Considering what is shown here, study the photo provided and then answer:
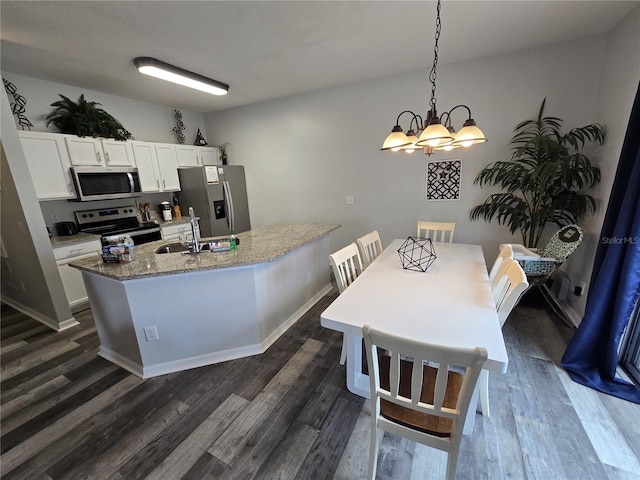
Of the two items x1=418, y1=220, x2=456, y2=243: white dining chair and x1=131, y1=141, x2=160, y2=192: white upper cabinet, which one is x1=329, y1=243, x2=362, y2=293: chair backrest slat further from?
x1=131, y1=141, x2=160, y2=192: white upper cabinet

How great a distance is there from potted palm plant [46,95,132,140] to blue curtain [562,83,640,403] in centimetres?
512

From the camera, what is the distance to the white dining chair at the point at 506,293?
1.38 metres

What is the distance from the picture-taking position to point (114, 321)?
2094 millimetres

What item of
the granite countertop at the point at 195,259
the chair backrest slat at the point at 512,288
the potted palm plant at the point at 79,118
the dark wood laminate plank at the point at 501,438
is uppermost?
the potted palm plant at the point at 79,118

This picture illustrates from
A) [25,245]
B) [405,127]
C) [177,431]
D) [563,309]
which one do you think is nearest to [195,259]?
[177,431]

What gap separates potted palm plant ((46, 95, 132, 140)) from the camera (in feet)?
10.4

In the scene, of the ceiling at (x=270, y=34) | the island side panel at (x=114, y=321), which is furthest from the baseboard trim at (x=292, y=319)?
the ceiling at (x=270, y=34)

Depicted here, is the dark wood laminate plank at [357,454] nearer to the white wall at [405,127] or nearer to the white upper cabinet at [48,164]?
the white wall at [405,127]

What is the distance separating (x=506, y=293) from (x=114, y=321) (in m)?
2.84

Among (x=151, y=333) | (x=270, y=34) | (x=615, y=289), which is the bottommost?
(x=151, y=333)

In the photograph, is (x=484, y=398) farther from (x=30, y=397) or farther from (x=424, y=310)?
(x=30, y=397)

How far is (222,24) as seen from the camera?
2088 mm

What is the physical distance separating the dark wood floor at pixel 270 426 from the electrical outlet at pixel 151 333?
0.34 m

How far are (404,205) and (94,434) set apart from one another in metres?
3.59
